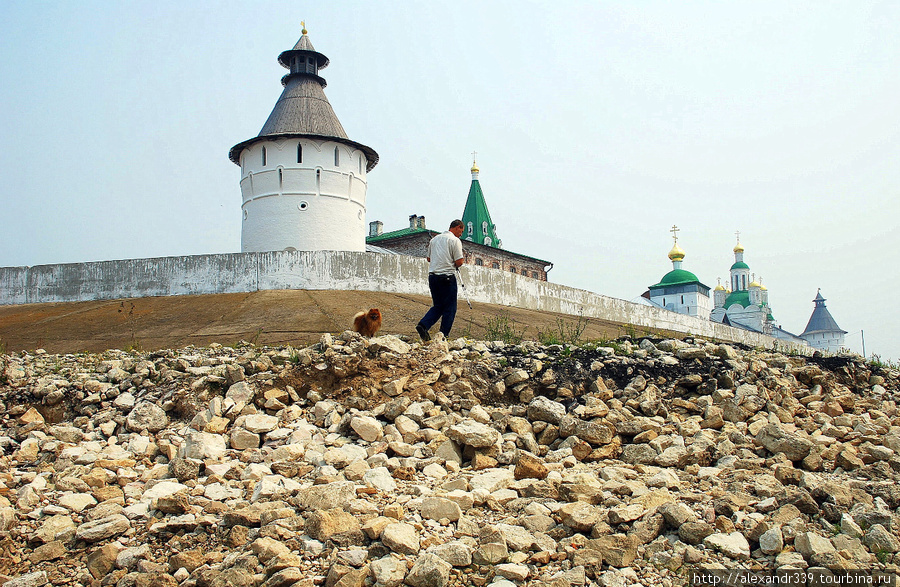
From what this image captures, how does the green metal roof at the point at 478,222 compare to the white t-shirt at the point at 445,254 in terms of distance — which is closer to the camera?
the white t-shirt at the point at 445,254

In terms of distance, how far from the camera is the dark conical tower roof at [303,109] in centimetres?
2631

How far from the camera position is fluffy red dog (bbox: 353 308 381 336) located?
873 cm

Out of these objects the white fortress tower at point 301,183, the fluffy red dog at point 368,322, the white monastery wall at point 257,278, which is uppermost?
the white fortress tower at point 301,183

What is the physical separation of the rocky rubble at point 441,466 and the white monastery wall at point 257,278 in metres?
10.0

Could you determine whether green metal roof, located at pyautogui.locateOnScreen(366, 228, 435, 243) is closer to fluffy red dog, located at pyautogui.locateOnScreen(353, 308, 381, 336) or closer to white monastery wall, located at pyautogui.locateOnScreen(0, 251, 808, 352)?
white monastery wall, located at pyautogui.locateOnScreen(0, 251, 808, 352)

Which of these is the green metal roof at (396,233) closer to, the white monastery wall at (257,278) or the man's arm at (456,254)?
the white monastery wall at (257,278)

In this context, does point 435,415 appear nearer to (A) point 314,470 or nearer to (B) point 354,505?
Result: (A) point 314,470

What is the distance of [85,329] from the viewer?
14.9m

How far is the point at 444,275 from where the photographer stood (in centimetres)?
855

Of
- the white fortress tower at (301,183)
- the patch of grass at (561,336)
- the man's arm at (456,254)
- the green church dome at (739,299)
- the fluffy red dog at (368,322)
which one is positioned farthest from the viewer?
the green church dome at (739,299)

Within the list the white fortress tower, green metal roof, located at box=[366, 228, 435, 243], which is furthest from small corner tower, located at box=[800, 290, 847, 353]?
the white fortress tower

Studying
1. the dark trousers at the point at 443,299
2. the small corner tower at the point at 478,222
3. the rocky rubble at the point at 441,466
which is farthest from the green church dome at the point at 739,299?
the dark trousers at the point at 443,299

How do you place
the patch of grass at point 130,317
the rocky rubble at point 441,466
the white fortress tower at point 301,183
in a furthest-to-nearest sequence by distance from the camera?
the white fortress tower at point 301,183, the patch of grass at point 130,317, the rocky rubble at point 441,466

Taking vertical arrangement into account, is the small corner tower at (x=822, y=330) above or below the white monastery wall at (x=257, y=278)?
above
